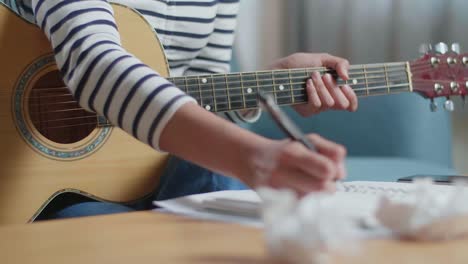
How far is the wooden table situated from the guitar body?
33 centimetres

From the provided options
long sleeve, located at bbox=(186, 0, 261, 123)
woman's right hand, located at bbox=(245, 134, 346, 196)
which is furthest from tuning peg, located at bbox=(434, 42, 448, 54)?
woman's right hand, located at bbox=(245, 134, 346, 196)

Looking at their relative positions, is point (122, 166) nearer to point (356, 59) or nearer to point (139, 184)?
point (139, 184)

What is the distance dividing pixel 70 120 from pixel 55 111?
0.03 metres

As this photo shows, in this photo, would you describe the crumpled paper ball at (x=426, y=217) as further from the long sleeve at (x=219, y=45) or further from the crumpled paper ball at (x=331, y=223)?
the long sleeve at (x=219, y=45)

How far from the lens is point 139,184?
3.43 feet

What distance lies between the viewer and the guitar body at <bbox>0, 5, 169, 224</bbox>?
97 centimetres

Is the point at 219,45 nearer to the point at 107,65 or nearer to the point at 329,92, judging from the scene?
the point at 329,92

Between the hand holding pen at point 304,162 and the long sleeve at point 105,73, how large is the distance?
145 millimetres

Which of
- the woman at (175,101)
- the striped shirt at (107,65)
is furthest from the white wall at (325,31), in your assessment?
the striped shirt at (107,65)

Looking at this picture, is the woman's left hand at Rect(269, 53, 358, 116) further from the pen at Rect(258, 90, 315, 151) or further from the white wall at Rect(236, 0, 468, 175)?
the white wall at Rect(236, 0, 468, 175)

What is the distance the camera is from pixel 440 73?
3.71 feet

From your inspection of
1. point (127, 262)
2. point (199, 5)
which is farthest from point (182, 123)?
point (199, 5)

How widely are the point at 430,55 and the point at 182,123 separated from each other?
0.63m

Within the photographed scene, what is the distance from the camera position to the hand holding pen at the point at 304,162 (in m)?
0.53
